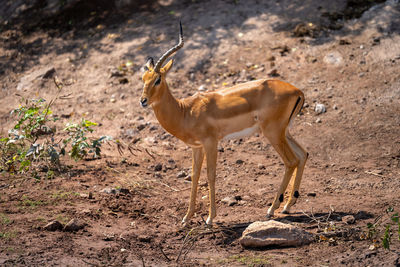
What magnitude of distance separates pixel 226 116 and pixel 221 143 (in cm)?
261

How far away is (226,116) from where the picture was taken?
6652mm

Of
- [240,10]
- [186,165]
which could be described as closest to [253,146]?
[186,165]

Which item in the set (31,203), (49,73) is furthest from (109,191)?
(49,73)

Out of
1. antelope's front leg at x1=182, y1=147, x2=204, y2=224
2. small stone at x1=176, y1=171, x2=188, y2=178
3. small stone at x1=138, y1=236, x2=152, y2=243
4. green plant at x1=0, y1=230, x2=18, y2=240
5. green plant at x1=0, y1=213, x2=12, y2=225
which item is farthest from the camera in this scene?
small stone at x1=176, y1=171, x2=188, y2=178

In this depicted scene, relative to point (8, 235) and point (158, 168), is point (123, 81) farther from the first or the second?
point (8, 235)

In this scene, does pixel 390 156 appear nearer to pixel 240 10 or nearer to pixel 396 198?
pixel 396 198

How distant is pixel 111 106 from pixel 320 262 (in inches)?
259

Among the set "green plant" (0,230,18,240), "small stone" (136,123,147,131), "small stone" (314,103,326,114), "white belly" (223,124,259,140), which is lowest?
"small stone" (136,123,147,131)

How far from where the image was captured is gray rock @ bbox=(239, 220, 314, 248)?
5688 mm

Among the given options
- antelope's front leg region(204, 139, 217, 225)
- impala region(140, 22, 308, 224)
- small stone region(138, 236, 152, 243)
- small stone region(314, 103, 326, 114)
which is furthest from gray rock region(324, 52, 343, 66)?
small stone region(138, 236, 152, 243)

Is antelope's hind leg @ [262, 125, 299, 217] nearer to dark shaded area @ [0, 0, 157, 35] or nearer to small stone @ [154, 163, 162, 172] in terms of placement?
small stone @ [154, 163, 162, 172]

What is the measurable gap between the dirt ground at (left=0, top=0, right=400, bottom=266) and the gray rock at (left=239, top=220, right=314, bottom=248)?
4.0 inches

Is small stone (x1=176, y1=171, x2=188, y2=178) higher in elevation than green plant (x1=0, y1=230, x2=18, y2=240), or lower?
lower

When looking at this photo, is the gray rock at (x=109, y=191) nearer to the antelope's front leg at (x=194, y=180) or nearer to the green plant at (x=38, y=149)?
the green plant at (x=38, y=149)
